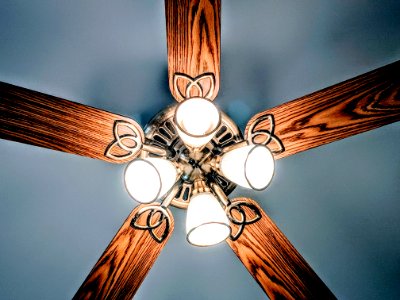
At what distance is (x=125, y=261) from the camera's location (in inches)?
39.7

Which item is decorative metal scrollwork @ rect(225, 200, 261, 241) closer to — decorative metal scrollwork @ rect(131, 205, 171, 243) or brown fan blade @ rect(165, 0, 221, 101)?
decorative metal scrollwork @ rect(131, 205, 171, 243)

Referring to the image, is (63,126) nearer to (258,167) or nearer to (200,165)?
(200,165)

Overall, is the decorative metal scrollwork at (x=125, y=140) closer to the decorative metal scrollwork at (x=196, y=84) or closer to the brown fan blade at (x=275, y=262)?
the decorative metal scrollwork at (x=196, y=84)

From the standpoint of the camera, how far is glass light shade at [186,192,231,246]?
31.7 inches

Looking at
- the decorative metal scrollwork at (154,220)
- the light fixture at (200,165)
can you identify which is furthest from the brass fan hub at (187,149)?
the decorative metal scrollwork at (154,220)

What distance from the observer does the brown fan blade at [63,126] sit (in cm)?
77

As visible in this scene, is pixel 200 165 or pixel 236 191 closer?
pixel 200 165

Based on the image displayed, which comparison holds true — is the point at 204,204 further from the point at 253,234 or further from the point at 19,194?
the point at 19,194

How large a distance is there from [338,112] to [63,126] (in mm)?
716

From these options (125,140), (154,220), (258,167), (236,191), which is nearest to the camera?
(258,167)

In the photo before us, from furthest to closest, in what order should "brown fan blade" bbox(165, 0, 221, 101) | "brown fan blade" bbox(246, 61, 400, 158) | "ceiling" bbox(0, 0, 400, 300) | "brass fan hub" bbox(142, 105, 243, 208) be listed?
"ceiling" bbox(0, 0, 400, 300)
"brass fan hub" bbox(142, 105, 243, 208)
"brown fan blade" bbox(246, 61, 400, 158)
"brown fan blade" bbox(165, 0, 221, 101)

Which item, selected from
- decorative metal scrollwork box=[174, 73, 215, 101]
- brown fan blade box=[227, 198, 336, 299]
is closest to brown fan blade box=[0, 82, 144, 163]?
decorative metal scrollwork box=[174, 73, 215, 101]

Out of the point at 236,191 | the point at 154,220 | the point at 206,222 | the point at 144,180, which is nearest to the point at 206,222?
the point at 206,222

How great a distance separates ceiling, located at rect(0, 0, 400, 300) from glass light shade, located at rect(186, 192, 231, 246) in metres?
0.43
